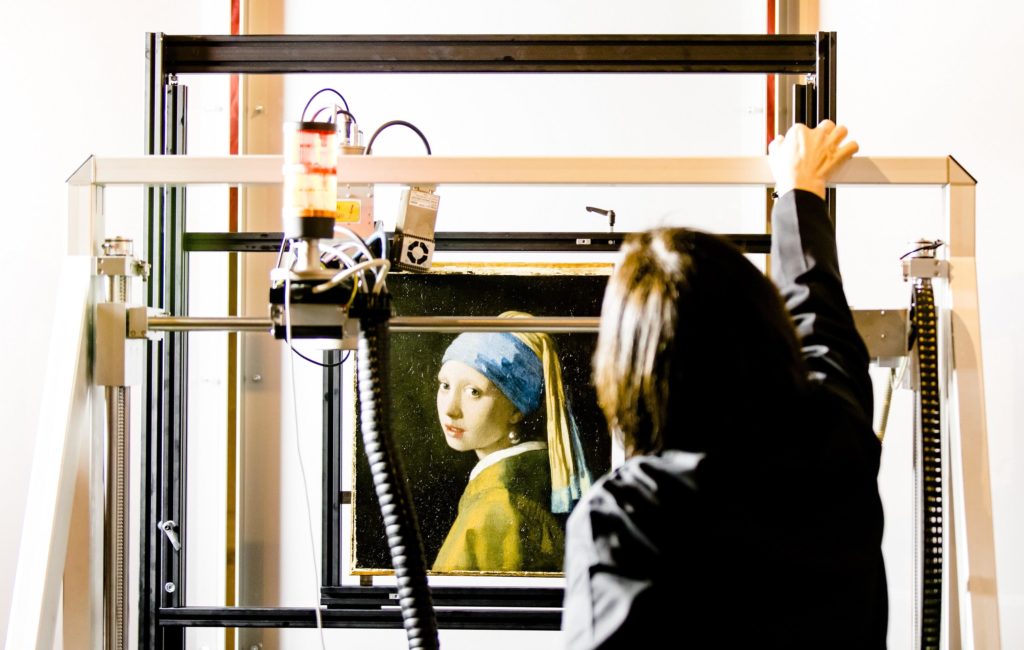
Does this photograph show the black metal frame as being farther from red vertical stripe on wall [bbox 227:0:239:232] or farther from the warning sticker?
red vertical stripe on wall [bbox 227:0:239:232]

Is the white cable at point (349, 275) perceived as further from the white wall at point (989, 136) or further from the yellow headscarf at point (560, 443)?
the white wall at point (989, 136)

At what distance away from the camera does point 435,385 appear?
2006 mm

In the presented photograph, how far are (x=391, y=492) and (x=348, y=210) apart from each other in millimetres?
426

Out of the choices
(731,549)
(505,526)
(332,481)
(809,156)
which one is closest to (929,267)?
(809,156)

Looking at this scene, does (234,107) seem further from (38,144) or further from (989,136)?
(989,136)

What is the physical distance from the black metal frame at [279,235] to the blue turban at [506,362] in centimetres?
26

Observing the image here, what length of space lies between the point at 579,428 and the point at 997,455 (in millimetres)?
742

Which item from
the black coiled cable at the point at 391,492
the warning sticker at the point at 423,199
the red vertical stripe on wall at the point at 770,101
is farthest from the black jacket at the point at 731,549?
the red vertical stripe on wall at the point at 770,101

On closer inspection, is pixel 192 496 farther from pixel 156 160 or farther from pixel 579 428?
pixel 156 160

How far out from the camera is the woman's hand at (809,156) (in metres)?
1.22

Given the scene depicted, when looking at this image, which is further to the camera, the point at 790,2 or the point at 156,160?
the point at 790,2

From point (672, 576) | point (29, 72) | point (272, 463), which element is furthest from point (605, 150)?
point (672, 576)

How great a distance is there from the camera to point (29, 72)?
231 cm

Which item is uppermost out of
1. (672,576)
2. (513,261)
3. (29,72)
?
(29,72)
